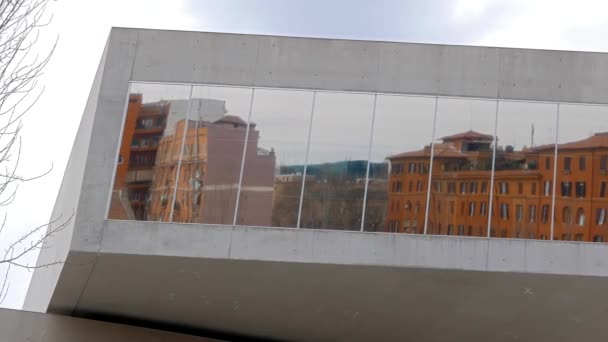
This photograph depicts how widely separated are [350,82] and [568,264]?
4964 mm

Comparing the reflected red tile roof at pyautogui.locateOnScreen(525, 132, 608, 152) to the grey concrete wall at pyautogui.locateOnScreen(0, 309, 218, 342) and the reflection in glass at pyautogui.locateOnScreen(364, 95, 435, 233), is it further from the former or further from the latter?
the grey concrete wall at pyautogui.locateOnScreen(0, 309, 218, 342)

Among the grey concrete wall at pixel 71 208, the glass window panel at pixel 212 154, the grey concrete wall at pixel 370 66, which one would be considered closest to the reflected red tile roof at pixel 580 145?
the grey concrete wall at pixel 370 66

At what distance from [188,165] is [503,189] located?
A: 5559mm

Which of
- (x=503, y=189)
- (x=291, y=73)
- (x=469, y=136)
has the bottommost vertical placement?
(x=503, y=189)

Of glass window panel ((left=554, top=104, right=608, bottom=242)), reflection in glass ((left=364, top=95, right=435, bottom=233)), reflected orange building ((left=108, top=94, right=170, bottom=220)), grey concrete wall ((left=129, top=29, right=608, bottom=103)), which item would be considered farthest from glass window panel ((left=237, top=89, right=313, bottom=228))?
glass window panel ((left=554, top=104, right=608, bottom=242))

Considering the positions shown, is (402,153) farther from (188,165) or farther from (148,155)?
(148,155)

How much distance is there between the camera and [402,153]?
20812 millimetres

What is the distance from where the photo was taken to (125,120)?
21.0m

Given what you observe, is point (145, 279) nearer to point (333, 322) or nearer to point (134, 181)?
point (134, 181)

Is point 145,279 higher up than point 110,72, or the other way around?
point 110,72

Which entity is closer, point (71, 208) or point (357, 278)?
point (357, 278)

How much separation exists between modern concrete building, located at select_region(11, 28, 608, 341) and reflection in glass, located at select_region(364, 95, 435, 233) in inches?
1.4

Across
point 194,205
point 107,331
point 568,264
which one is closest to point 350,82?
point 194,205

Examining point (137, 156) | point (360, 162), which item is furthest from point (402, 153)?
point (137, 156)
